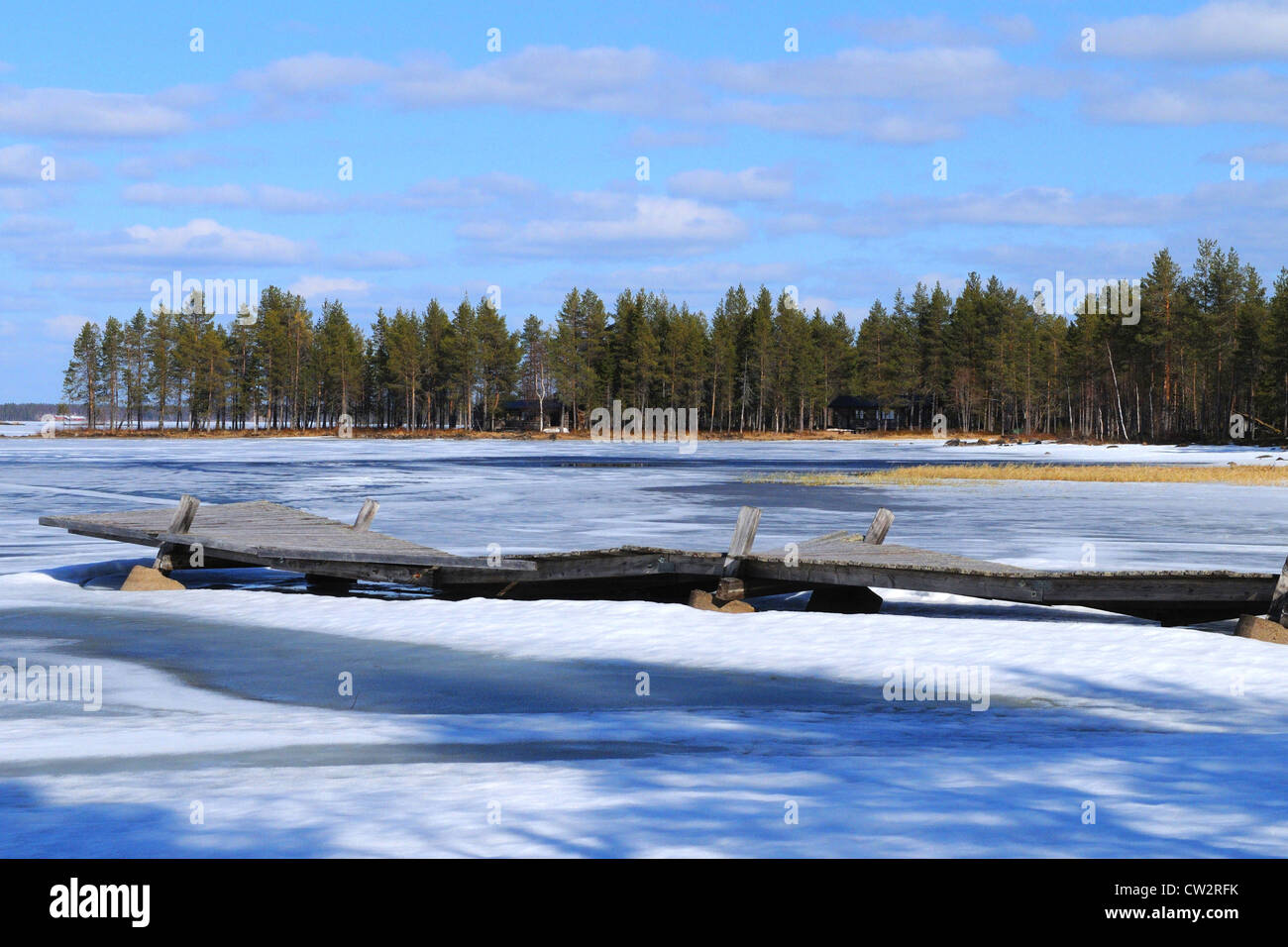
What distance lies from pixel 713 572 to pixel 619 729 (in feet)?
20.2

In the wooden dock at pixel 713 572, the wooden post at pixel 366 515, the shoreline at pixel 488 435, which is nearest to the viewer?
the wooden dock at pixel 713 572

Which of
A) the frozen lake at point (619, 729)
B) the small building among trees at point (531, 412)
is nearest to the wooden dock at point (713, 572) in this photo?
the frozen lake at point (619, 729)

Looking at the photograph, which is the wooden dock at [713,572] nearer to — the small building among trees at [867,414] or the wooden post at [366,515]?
the wooden post at [366,515]

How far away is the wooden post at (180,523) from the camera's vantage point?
648 inches

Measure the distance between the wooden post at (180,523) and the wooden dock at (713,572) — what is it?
2 cm

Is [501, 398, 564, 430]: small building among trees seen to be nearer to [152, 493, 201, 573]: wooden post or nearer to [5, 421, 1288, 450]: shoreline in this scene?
[5, 421, 1288, 450]: shoreline

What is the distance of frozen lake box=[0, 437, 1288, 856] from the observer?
5801mm

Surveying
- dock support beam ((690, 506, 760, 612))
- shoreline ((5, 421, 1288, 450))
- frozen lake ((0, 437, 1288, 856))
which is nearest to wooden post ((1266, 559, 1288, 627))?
frozen lake ((0, 437, 1288, 856))

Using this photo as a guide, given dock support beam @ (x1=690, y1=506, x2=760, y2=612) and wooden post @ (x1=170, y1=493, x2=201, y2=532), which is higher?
wooden post @ (x1=170, y1=493, x2=201, y2=532)

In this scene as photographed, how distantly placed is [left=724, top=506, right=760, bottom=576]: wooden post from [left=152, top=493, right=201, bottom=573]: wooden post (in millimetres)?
7755
